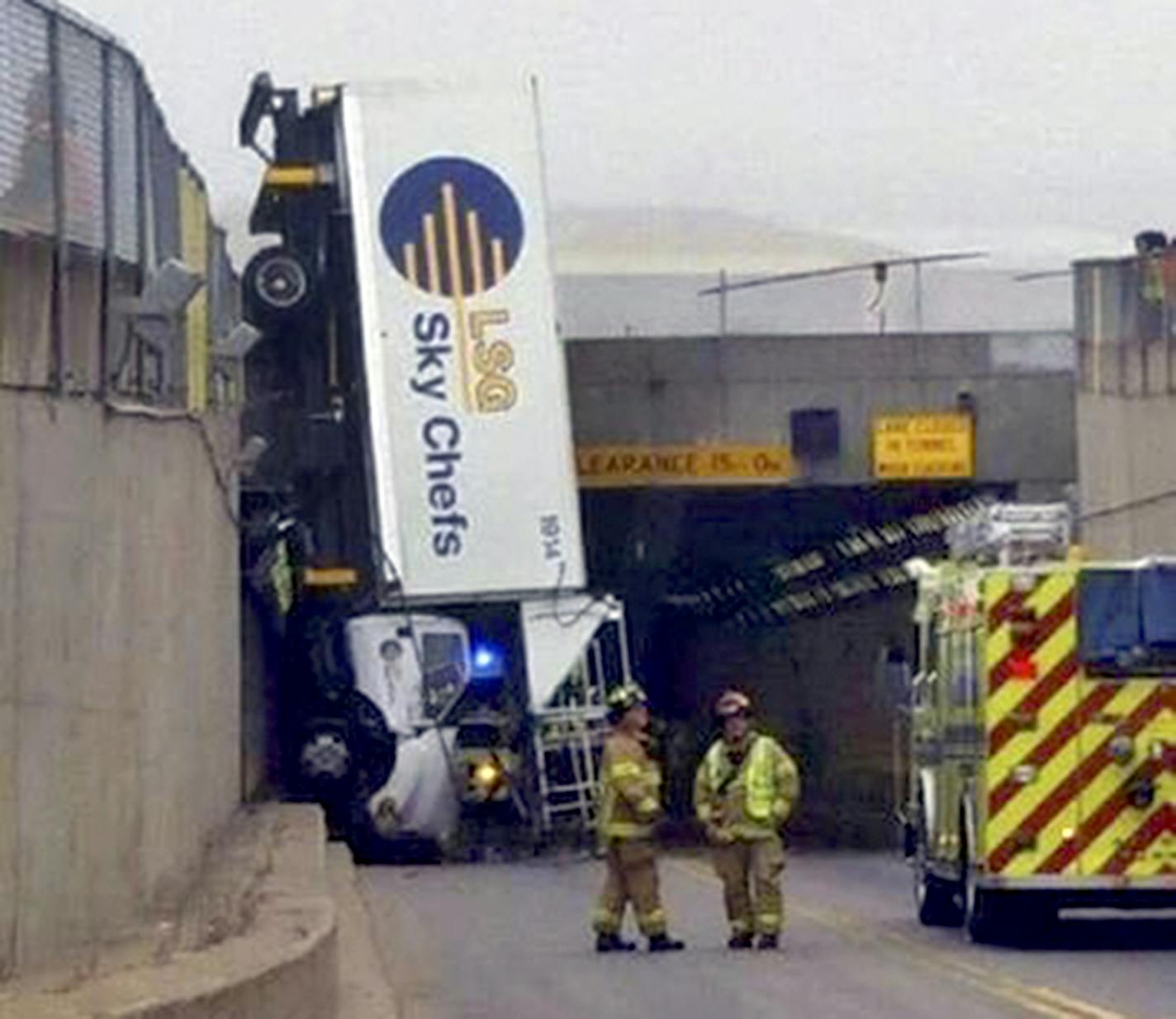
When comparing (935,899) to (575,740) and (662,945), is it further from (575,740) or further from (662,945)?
(575,740)

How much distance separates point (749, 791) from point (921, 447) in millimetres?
25400

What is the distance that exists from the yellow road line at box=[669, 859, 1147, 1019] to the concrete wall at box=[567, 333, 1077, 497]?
61.1 ft

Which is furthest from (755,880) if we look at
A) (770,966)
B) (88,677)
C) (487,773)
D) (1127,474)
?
(1127,474)

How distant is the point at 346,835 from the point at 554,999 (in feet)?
71.0

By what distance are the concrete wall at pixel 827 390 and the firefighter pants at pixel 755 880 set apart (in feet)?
83.0

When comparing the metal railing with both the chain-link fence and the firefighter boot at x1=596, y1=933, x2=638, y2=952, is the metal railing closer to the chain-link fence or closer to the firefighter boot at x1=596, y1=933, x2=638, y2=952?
the firefighter boot at x1=596, y1=933, x2=638, y2=952

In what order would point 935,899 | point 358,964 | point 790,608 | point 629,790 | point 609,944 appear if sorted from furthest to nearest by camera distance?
point 790,608, point 935,899, point 609,944, point 629,790, point 358,964

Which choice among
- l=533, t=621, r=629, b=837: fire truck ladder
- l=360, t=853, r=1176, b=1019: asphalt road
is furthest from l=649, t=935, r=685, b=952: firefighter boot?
l=533, t=621, r=629, b=837: fire truck ladder

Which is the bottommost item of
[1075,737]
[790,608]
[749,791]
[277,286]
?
[749,791]

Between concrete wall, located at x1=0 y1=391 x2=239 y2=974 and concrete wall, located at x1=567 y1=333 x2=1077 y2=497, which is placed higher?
concrete wall, located at x1=567 y1=333 x2=1077 y2=497

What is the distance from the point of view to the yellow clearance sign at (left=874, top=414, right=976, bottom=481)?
1988 inches

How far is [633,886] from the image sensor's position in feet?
83.0

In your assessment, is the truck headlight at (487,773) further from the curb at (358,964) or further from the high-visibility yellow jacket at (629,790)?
the high-visibility yellow jacket at (629,790)

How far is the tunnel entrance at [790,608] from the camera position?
178ft
